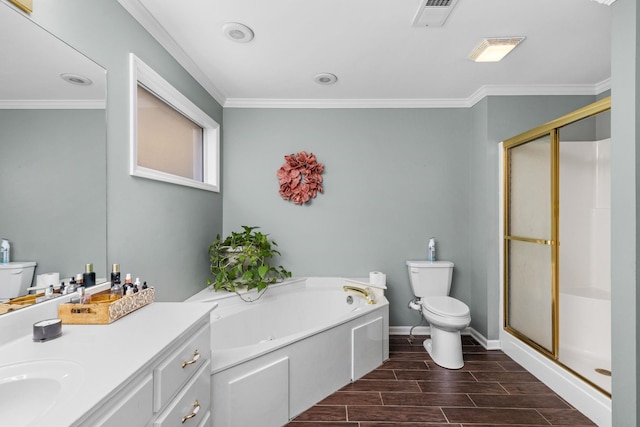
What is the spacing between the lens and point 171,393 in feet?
3.45

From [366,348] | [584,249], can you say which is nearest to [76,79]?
[366,348]

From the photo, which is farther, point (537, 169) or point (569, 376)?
point (537, 169)

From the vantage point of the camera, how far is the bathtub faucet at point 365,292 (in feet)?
8.69

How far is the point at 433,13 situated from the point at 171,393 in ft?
7.16

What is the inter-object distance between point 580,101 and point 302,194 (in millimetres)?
2680

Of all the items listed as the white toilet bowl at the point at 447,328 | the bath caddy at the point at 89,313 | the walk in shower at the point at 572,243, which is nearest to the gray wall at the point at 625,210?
the walk in shower at the point at 572,243

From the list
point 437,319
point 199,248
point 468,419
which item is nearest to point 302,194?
point 199,248

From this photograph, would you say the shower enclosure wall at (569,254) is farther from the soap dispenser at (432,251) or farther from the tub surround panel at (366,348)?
the tub surround panel at (366,348)

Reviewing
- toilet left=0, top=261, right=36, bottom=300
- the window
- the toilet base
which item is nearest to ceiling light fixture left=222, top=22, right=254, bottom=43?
the window

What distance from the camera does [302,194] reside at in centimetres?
305

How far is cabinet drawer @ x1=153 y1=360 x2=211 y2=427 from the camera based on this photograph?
1.03 meters

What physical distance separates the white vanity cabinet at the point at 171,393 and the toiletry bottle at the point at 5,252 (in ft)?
1.99

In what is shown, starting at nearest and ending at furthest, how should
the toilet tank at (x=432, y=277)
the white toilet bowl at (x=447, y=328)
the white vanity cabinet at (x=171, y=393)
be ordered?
the white vanity cabinet at (x=171, y=393) < the white toilet bowl at (x=447, y=328) < the toilet tank at (x=432, y=277)

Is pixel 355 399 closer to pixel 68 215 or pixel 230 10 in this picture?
pixel 68 215
